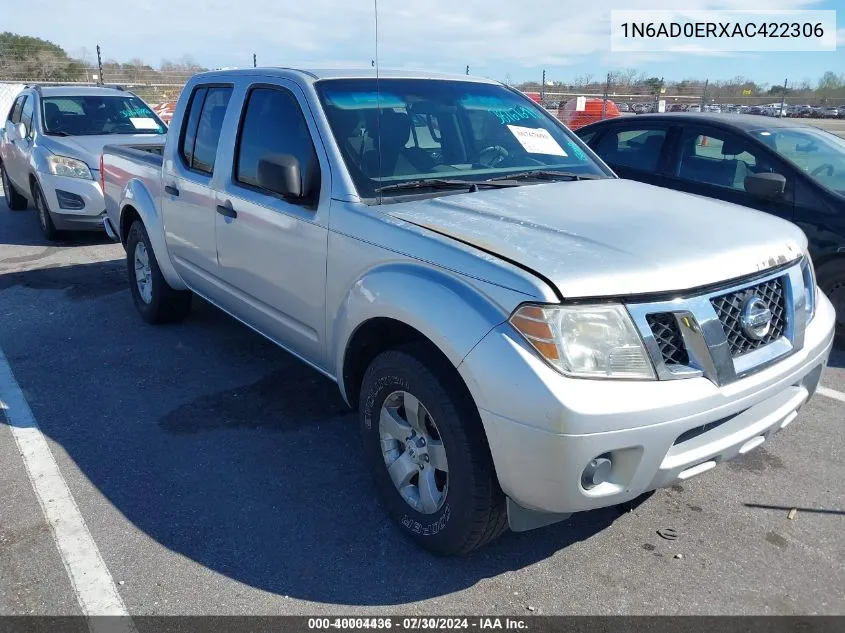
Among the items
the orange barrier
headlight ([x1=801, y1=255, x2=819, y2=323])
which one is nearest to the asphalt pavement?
headlight ([x1=801, y1=255, x2=819, y2=323])

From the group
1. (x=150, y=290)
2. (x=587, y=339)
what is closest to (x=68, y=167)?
(x=150, y=290)

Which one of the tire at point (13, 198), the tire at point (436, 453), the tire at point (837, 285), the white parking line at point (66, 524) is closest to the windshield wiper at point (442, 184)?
the tire at point (436, 453)

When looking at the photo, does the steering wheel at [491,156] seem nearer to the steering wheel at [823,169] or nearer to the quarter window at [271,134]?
the quarter window at [271,134]

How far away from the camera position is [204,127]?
453cm

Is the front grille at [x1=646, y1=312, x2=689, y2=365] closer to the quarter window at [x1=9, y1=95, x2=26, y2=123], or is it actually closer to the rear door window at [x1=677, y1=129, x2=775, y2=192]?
the rear door window at [x1=677, y1=129, x2=775, y2=192]

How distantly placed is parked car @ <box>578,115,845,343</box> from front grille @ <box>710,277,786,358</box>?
9.28ft

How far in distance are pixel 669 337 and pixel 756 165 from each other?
391 centimetres

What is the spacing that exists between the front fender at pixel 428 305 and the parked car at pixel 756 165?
3.66 meters

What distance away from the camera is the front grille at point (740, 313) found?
2539 mm

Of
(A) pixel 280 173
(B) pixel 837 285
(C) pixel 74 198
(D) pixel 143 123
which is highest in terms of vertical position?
(D) pixel 143 123

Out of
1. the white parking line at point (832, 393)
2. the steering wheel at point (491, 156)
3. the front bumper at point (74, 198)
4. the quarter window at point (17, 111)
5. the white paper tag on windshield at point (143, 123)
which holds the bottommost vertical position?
the white parking line at point (832, 393)

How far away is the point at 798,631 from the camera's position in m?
2.53

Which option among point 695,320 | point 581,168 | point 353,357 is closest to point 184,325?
point 353,357

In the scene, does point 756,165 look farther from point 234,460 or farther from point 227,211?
point 234,460
